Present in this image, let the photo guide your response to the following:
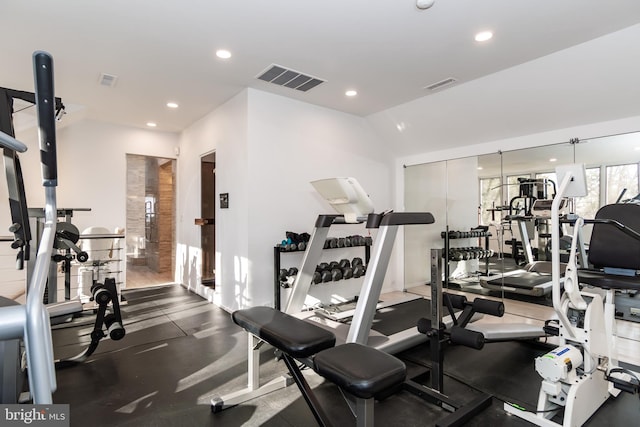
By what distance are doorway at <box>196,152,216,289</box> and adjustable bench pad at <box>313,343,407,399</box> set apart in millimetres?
4055

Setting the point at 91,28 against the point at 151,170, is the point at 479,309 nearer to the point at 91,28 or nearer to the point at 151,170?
the point at 91,28

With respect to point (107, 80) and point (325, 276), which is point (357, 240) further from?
point (107, 80)

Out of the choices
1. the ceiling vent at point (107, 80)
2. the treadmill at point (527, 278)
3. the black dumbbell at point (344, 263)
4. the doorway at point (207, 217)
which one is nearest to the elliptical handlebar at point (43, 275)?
the ceiling vent at point (107, 80)

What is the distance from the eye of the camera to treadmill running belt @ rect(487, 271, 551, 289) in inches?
179

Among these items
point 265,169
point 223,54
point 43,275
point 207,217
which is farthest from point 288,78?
point 43,275

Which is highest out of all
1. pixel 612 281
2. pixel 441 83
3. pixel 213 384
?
pixel 441 83

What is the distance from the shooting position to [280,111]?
166 inches

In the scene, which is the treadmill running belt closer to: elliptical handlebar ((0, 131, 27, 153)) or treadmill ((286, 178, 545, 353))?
treadmill ((286, 178, 545, 353))

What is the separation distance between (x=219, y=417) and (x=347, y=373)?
1160 mm

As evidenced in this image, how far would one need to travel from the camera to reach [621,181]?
11.8ft

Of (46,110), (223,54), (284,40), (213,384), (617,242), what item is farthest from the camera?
(223,54)

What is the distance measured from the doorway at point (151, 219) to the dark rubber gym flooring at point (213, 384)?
2673 millimetres

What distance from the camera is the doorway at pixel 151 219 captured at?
6.13m
